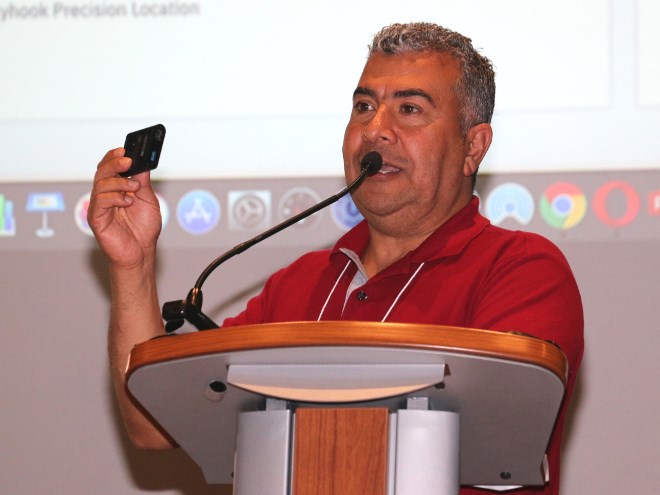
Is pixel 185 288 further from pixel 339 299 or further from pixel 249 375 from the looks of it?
pixel 249 375

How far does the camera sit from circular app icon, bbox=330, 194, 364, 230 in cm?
287

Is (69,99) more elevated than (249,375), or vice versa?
(69,99)

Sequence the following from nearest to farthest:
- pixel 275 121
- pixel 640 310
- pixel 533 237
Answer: pixel 533 237
pixel 640 310
pixel 275 121

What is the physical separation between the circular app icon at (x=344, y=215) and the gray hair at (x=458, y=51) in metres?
0.58

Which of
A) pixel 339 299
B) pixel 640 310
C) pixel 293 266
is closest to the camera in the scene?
pixel 339 299

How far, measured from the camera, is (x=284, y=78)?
2.89m

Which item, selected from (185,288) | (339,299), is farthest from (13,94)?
(339,299)

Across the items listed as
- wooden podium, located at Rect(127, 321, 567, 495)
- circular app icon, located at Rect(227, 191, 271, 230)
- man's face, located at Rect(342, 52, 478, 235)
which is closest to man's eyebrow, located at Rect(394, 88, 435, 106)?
man's face, located at Rect(342, 52, 478, 235)

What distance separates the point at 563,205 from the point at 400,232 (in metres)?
0.58

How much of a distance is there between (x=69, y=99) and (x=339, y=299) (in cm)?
115

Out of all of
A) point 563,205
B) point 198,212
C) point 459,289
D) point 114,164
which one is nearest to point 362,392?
point 459,289

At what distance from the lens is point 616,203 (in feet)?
8.85

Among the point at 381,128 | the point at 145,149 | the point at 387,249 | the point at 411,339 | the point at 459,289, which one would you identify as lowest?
the point at 411,339

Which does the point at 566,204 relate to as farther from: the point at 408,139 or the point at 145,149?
the point at 145,149
